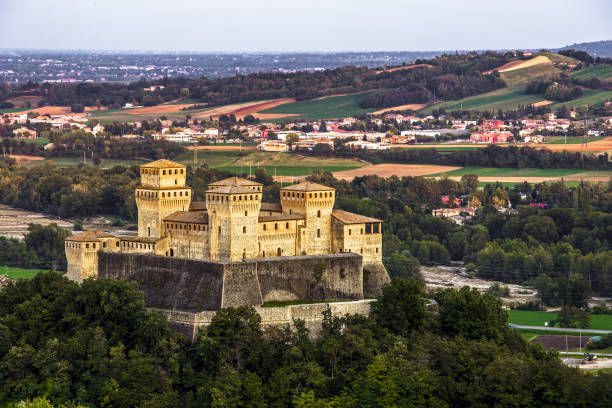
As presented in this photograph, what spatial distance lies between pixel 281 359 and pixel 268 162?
6874cm

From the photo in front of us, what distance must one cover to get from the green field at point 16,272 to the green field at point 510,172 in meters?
43.4

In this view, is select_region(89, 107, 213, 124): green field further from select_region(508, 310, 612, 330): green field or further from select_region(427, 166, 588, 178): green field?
select_region(508, 310, 612, 330): green field

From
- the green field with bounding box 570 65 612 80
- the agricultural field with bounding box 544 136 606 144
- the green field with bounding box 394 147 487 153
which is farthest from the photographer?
the green field with bounding box 570 65 612 80

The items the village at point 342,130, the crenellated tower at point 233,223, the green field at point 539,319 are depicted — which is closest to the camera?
the crenellated tower at point 233,223

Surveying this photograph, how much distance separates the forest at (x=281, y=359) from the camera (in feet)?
139

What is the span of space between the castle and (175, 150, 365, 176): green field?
5238 cm

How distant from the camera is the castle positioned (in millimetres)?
47875

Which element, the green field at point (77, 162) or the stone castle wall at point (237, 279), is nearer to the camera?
the stone castle wall at point (237, 279)

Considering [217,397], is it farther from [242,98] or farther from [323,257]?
[242,98]

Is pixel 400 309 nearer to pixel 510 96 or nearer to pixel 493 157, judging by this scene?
pixel 493 157

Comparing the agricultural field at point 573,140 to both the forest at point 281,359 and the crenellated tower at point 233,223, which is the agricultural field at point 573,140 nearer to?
the forest at point 281,359

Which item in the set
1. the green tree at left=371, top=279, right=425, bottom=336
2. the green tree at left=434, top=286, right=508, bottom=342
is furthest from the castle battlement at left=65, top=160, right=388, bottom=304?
the green tree at left=434, top=286, right=508, bottom=342

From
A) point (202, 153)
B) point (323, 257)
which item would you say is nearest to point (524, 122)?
point (202, 153)

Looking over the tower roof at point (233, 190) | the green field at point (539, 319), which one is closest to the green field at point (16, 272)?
the tower roof at point (233, 190)
